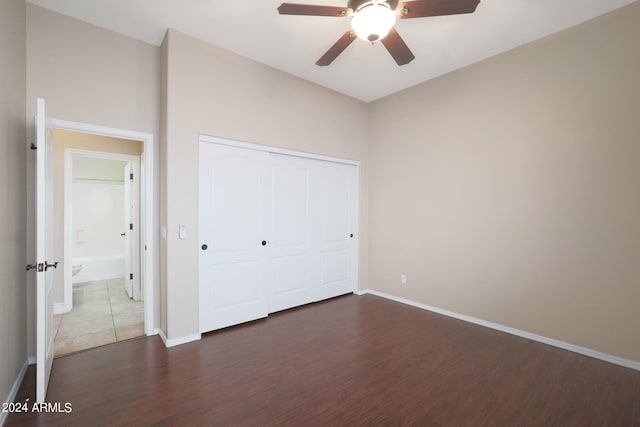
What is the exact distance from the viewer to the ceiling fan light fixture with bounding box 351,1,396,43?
1890 millimetres

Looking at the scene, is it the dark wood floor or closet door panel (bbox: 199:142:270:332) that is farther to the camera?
closet door panel (bbox: 199:142:270:332)

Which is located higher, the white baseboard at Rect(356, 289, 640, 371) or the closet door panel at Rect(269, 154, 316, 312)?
the closet door panel at Rect(269, 154, 316, 312)

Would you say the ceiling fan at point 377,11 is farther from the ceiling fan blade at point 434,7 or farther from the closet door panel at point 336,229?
the closet door panel at point 336,229

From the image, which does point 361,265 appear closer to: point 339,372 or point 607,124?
point 339,372

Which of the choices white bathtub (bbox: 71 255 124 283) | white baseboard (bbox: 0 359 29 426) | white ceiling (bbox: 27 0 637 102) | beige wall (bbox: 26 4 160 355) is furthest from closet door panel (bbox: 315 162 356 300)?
white bathtub (bbox: 71 255 124 283)

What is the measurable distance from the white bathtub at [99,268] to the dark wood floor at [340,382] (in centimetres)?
347

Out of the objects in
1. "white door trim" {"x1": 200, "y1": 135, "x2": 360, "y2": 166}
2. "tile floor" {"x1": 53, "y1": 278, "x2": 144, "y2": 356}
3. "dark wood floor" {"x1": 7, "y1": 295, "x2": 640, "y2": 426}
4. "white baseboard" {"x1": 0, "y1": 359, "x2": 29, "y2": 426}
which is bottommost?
"dark wood floor" {"x1": 7, "y1": 295, "x2": 640, "y2": 426}

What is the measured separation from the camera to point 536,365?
2441mm

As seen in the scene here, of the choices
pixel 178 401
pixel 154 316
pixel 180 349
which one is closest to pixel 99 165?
pixel 154 316

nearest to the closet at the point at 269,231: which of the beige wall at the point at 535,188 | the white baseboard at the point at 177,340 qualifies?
the white baseboard at the point at 177,340

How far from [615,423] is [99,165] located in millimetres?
7915

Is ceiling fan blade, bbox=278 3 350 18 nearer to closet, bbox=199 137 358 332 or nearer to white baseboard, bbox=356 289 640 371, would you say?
closet, bbox=199 137 358 332

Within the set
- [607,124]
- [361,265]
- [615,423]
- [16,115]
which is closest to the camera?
[615,423]

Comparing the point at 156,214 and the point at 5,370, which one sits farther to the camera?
the point at 156,214
